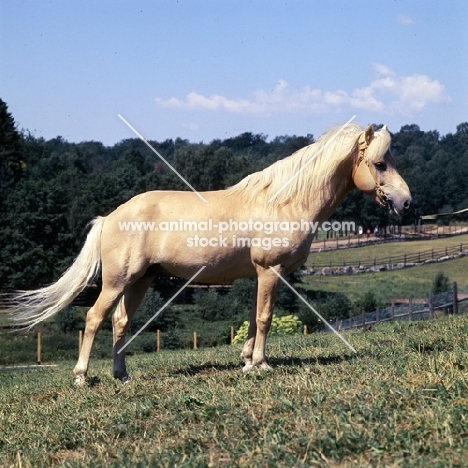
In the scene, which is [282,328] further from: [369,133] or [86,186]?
[86,186]

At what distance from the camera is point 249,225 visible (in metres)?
9.15

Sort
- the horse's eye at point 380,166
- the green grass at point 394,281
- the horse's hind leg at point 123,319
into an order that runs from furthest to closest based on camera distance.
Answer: the green grass at point 394,281, the horse's hind leg at point 123,319, the horse's eye at point 380,166

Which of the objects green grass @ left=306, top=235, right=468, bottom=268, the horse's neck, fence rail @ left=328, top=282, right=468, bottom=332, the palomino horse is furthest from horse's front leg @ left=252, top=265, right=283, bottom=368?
green grass @ left=306, top=235, right=468, bottom=268

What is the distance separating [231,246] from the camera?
9.15m

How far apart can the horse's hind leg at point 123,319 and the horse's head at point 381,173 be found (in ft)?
9.69

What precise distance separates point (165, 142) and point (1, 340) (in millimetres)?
115839

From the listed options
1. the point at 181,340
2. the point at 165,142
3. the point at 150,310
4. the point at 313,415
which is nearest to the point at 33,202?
the point at 150,310

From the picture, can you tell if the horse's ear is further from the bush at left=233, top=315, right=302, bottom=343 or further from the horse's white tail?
the bush at left=233, top=315, right=302, bottom=343

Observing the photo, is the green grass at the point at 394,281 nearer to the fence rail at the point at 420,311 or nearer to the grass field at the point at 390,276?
the grass field at the point at 390,276

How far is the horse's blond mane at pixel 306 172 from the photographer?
9.27 meters

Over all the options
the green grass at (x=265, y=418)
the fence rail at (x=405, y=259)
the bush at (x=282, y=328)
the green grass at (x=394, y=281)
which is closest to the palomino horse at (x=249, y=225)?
the green grass at (x=265, y=418)

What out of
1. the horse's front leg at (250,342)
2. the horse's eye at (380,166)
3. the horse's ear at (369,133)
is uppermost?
the horse's ear at (369,133)

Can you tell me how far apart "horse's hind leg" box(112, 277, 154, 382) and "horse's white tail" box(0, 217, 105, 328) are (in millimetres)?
503

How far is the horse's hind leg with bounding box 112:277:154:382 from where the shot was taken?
957cm
